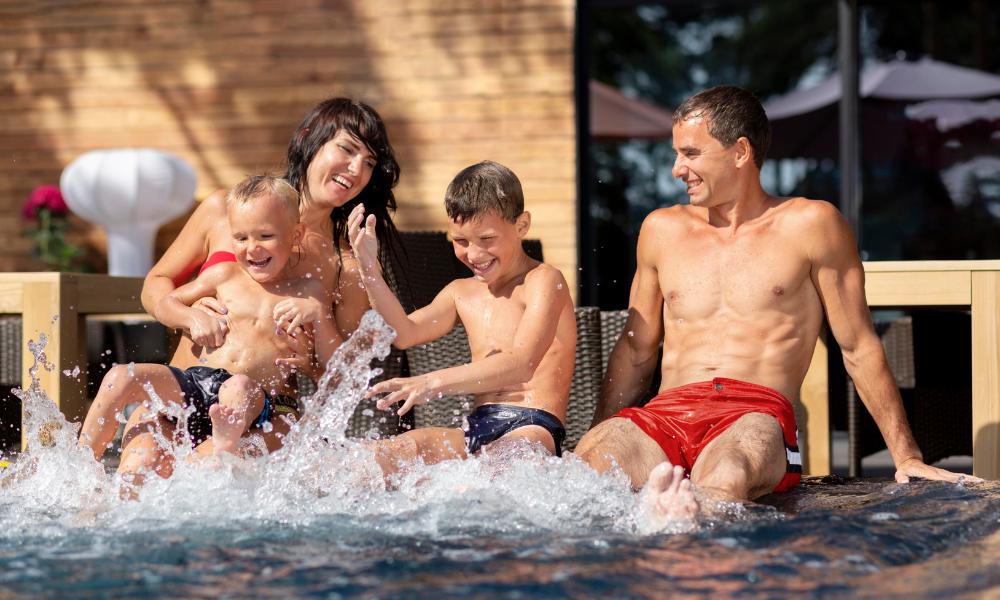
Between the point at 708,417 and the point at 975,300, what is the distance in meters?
0.96

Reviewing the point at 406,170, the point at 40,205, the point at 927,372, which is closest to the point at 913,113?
the point at 406,170

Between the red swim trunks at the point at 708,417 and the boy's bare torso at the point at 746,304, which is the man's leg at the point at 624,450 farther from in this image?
the boy's bare torso at the point at 746,304

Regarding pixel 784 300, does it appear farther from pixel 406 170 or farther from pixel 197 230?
pixel 406 170

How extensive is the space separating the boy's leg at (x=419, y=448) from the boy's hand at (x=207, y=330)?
19.9 inches

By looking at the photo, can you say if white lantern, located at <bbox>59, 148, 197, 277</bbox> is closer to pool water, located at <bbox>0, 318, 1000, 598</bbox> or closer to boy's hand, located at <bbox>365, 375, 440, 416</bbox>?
pool water, located at <bbox>0, 318, 1000, 598</bbox>

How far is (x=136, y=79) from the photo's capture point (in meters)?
6.37

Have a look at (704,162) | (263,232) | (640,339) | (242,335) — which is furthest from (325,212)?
(704,162)

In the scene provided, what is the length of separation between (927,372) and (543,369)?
1.69 m

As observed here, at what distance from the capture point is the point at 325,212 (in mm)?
3416

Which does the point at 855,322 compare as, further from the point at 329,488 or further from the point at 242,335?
the point at 242,335

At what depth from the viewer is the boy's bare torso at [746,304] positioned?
124 inches

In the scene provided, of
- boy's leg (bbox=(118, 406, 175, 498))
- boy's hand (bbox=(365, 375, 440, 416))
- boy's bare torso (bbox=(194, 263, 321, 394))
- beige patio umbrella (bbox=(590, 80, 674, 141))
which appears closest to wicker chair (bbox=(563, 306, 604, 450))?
boy's hand (bbox=(365, 375, 440, 416))

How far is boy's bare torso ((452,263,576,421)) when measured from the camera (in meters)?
3.15

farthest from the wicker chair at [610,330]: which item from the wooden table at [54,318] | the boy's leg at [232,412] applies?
the wooden table at [54,318]
